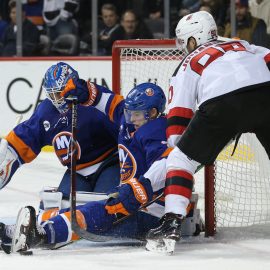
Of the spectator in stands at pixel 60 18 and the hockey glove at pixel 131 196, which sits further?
the spectator in stands at pixel 60 18

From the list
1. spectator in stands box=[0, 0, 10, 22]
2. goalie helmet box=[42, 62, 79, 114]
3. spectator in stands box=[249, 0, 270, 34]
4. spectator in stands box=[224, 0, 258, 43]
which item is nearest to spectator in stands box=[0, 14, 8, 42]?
spectator in stands box=[0, 0, 10, 22]

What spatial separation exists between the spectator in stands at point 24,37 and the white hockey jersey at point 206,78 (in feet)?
13.9

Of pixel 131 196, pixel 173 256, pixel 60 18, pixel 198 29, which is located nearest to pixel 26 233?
pixel 131 196

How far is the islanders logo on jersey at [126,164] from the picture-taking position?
3943mm

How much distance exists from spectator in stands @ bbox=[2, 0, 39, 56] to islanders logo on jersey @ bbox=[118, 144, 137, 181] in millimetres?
3991

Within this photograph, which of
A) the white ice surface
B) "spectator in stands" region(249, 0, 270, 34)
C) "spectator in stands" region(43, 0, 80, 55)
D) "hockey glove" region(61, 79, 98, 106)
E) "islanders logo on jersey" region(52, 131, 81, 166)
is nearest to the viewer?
the white ice surface

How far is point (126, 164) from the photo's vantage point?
397cm

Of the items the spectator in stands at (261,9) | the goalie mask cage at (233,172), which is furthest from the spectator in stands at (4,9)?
the goalie mask cage at (233,172)

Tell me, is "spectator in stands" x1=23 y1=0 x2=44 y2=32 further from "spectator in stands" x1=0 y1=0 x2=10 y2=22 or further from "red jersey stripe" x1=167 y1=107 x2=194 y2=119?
"red jersey stripe" x1=167 y1=107 x2=194 y2=119

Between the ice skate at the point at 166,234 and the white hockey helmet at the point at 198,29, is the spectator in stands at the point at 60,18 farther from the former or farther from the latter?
the ice skate at the point at 166,234

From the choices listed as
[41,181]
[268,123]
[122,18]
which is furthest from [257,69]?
[122,18]

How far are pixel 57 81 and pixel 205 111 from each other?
0.74 m

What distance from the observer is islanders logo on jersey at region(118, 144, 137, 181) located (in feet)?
12.9

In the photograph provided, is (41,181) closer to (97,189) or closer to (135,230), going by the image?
(97,189)
